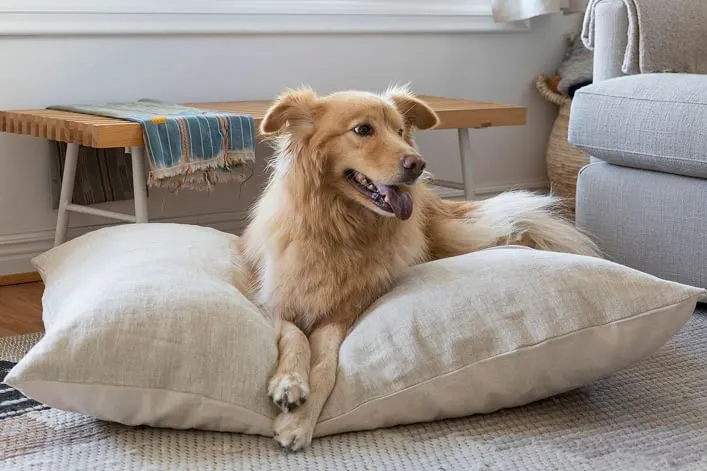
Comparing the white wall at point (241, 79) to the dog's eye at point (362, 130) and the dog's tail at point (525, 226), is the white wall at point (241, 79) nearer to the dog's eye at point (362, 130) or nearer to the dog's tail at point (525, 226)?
the dog's tail at point (525, 226)

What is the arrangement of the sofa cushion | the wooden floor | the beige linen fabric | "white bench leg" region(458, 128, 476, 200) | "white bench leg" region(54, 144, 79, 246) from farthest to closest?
the beige linen fabric → "white bench leg" region(458, 128, 476, 200) → "white bench leg" region(54, 144, 79, 246) → the wooden floor → the sofa cushion

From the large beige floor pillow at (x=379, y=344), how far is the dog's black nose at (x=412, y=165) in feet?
0.73

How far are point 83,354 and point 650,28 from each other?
1.99 m

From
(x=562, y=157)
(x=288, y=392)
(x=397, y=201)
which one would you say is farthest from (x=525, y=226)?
(x=562, y=157)

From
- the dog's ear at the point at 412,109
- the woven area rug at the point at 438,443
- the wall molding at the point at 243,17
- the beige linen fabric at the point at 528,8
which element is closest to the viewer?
the woven area rug at the point at 438,443

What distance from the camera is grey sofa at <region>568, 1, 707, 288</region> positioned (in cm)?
245

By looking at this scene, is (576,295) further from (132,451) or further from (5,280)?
(5,280)

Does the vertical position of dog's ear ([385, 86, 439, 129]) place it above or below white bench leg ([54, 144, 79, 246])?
above

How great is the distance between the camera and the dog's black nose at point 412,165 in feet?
6.16

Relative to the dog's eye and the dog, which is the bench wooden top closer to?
the dog

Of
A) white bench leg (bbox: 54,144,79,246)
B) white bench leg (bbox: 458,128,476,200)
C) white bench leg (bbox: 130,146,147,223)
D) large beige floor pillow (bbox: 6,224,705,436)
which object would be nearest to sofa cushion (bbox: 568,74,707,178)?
white bench leg (bbox: 458,128,476,200)

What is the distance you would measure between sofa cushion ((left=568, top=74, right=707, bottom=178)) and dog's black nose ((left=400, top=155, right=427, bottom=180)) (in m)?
0.89

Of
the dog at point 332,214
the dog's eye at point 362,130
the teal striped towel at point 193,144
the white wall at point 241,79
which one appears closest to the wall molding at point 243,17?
the white wall at point 241,79

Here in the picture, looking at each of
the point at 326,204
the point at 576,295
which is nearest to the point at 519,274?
the point at 576,295
